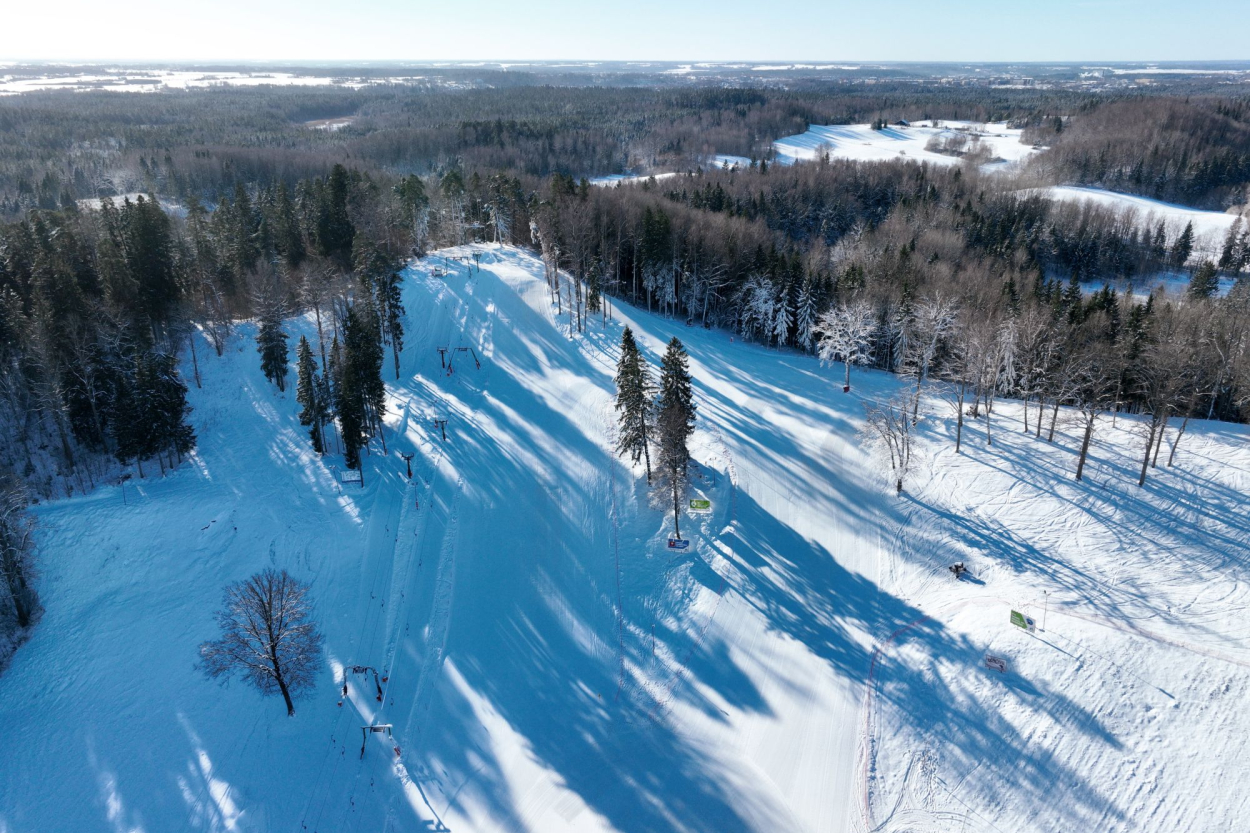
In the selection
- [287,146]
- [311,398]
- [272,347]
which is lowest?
[311,398]

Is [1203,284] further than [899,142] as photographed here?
No

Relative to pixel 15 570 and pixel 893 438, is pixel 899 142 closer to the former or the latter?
pixel 893 438

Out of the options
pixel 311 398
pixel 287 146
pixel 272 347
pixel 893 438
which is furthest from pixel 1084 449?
pixel 287 146

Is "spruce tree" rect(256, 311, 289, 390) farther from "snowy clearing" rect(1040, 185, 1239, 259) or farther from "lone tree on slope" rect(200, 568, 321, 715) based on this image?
"snowy clearing" rect(1040, 185, 1239, 259)

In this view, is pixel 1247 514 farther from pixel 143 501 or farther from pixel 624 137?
pixel 624 137

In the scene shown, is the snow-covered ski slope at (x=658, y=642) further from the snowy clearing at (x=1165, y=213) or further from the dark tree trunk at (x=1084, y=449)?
the snowy clearing at (x=1165, y=213)

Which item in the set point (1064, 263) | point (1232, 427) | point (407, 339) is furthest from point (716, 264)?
point (1064, 263)
